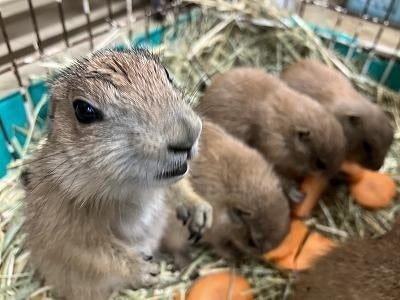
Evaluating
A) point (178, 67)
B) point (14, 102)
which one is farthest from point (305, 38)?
point (14, 102)

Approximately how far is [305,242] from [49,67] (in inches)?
68.6

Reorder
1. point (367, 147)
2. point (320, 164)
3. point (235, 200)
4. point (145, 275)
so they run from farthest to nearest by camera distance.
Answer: point (367, 147) < point (320, 164) < point (235, 200) < point (145, 275)

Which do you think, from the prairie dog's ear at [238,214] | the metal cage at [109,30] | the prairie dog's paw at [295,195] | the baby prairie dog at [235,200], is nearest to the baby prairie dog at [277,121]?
the prairie dog's paw at [295,195]

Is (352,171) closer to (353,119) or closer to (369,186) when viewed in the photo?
(369,186)

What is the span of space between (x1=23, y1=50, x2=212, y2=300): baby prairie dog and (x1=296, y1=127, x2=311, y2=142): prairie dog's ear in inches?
29.4

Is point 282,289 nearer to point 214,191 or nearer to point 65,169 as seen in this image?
point 214,191

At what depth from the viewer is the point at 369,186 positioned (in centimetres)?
295

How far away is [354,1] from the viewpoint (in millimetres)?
3871

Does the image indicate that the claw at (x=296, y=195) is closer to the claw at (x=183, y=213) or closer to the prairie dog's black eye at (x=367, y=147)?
the prairie dog's black eye at (x=367, y=147)

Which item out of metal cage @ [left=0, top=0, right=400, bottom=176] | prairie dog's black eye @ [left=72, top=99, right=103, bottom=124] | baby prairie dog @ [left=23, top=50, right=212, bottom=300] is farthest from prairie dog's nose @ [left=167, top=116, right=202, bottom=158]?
metal cage @ [left=0, top=0, right=400, bottom=176]

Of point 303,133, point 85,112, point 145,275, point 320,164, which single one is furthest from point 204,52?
point 85,112

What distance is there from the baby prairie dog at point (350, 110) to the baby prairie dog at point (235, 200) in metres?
0.65

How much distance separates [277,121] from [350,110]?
453 mm

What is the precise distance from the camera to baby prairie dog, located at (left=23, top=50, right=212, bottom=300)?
1497 millimetres
